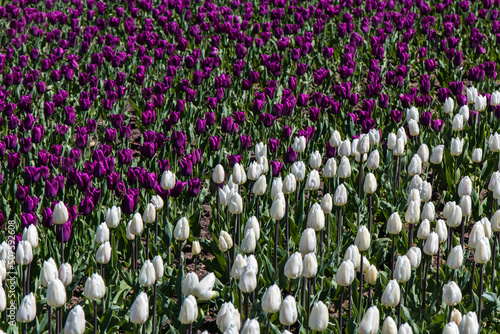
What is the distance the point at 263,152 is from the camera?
4.43m

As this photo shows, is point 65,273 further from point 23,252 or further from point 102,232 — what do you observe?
point 102,232

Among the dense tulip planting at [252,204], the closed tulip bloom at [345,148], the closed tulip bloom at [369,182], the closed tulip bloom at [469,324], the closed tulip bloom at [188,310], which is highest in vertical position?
the closed tulip bloom at [469,324]

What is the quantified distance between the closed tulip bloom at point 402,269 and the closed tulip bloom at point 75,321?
51.6 inches

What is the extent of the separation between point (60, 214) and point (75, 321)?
1007 mm

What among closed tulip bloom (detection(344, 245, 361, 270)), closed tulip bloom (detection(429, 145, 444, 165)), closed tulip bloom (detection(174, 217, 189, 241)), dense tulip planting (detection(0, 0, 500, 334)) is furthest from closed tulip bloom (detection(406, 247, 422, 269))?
closed tulip bloom (detection(429, 145, 444, 165))

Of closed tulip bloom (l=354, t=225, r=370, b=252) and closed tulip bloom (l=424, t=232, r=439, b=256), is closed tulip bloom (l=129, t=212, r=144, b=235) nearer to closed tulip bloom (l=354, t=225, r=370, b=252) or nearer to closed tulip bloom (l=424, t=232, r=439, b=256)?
closed tulip bloom (l=354, t=225, r=370, b=252)

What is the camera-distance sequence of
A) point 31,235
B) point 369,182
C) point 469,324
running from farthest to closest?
point 369,182 < point 31,235 < point 469,324

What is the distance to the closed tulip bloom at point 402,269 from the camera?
3.05 meters

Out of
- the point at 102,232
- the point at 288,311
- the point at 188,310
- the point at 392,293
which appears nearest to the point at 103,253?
the point at 102,232

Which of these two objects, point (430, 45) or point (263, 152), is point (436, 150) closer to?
point (263, 152)

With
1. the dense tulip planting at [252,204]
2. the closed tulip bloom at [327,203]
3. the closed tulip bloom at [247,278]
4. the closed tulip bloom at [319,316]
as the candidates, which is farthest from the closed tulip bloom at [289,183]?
the closed tulip bloom at [319,316]

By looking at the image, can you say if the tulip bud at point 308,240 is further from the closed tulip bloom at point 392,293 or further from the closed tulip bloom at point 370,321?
the closed tulip bloom at point 370,321

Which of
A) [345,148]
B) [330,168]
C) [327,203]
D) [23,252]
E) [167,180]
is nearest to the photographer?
[23,252]

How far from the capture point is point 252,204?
469 centimetres
